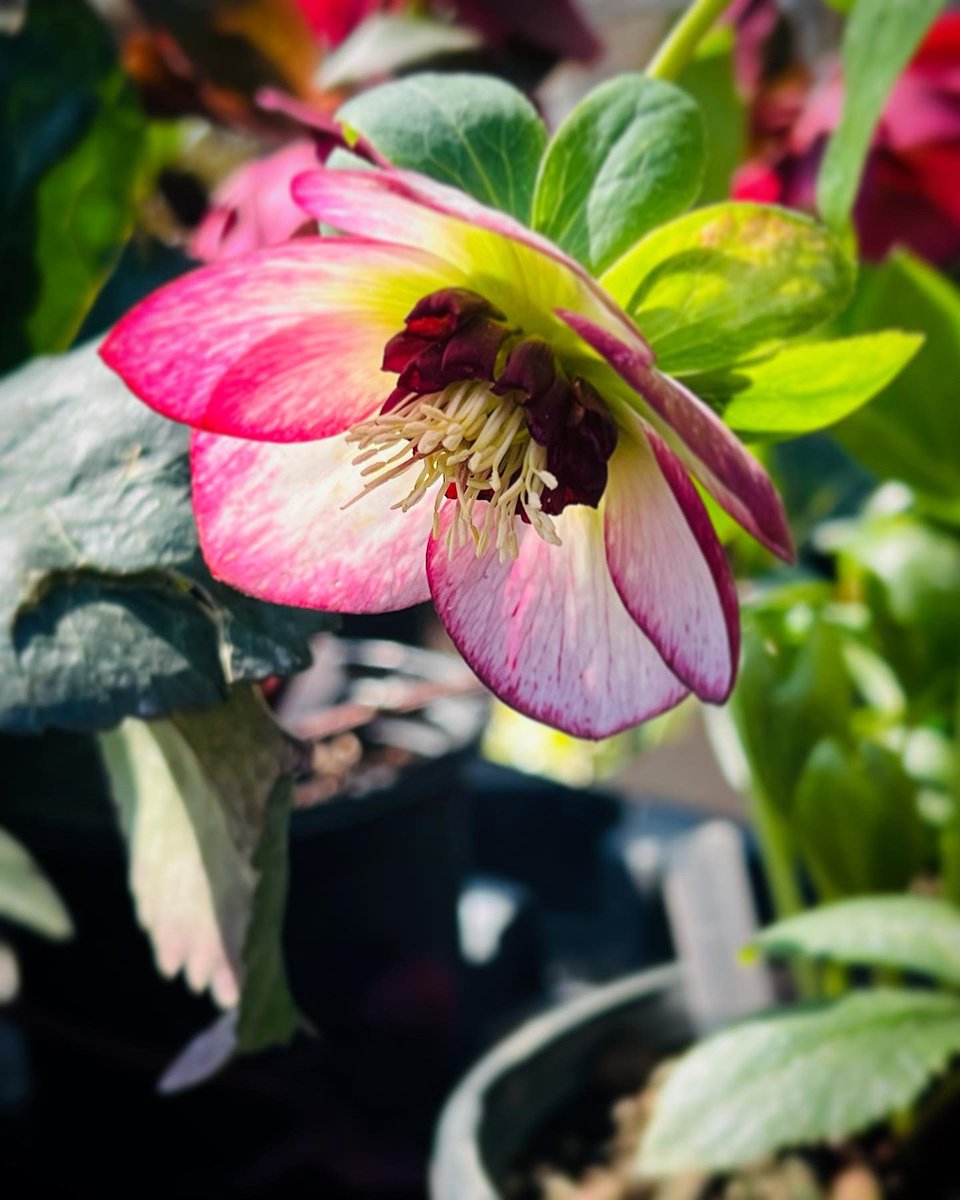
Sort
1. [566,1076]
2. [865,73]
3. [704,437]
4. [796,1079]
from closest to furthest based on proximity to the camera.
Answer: [704,437]
[865,73]
[796,1079]
[566,1076]

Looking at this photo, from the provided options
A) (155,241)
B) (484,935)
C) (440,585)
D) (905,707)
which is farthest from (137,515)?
(484,935)

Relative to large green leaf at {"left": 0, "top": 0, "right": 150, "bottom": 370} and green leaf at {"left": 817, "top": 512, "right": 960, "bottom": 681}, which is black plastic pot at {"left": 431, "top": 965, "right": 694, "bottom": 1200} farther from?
large green leaf at {"left": 0, "top": 0, "right": 150, "bottom": 370}

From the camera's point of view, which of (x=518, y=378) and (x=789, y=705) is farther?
(x=789, y=705)

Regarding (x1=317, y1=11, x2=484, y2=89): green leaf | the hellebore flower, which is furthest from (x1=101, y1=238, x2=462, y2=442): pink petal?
(x1=317, y1=11, x2=484, y2=89): green leaf

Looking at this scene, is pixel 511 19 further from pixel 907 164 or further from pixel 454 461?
pixel 454 461

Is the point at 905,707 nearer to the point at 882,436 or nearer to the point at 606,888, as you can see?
the point at 882,436

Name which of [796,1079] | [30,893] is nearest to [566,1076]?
[796,1079]
